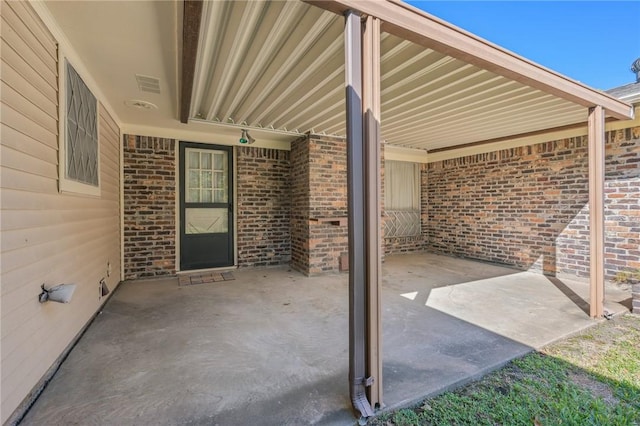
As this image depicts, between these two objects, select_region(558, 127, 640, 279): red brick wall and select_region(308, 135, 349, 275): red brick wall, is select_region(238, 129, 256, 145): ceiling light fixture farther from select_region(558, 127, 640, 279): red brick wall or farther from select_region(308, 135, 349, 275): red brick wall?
select_region(558, 127, 640, 279): red brick wall

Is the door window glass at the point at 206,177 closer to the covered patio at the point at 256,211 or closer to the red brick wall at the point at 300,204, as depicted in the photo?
the covered patio at the point at 256,211

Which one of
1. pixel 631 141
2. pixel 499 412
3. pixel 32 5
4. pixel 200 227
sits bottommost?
pixel 499 412

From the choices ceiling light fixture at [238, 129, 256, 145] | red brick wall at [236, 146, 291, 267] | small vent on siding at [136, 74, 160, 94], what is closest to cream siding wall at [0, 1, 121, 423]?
small vent on siding at [136, 74, 160, 94]

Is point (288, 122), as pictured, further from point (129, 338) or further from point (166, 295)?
point (129, 338)

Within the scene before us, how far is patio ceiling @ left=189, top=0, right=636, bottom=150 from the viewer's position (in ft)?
7.20

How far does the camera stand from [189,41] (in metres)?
2.24

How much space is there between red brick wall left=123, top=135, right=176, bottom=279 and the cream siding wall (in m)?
2.20

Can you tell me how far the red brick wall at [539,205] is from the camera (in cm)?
430

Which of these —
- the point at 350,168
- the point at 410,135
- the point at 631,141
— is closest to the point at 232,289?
the point at 350,168

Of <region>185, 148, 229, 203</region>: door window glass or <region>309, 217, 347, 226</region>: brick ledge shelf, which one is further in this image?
<region>185, 148, 229, 203</region>: door window glass

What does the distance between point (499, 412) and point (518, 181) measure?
5112mm

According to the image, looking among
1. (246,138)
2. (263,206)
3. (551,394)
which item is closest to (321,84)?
(246,138)

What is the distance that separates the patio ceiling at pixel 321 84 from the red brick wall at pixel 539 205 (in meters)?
0.67

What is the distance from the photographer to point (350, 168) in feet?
5.64
